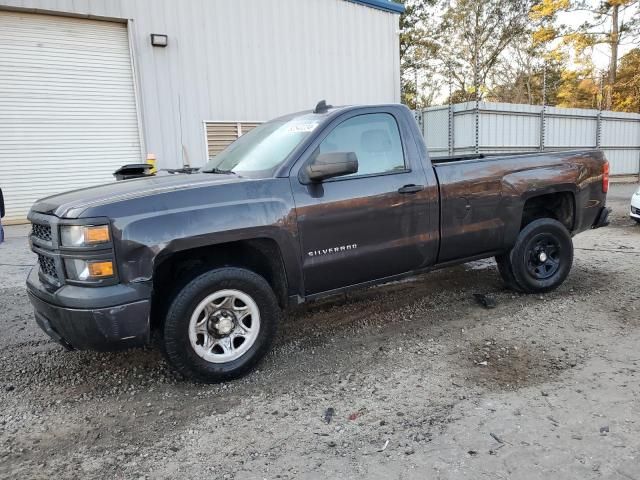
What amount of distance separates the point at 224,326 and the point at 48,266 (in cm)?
124

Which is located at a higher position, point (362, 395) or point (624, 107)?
point (624, 107)

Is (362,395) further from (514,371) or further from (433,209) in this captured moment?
(433,209)

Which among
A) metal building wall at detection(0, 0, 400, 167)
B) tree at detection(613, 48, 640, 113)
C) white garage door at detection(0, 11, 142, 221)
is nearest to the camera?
white garage door at detection(0, 11, 142, 221)

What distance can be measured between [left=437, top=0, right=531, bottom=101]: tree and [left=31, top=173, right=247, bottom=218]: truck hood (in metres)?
30.4

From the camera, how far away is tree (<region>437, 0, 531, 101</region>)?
29.5 meters

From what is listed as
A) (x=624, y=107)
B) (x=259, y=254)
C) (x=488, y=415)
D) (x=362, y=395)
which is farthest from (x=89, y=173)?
(x=624, y=107)

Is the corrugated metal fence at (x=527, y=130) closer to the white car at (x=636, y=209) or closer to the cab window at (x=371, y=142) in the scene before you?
the white car at (x=636, y=209)

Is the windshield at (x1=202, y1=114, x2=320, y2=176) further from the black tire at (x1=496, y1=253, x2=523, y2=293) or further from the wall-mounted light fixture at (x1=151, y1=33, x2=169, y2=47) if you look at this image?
the wall-mounted light fixture at (x1=151, y1=33, x2=169, y2=47)

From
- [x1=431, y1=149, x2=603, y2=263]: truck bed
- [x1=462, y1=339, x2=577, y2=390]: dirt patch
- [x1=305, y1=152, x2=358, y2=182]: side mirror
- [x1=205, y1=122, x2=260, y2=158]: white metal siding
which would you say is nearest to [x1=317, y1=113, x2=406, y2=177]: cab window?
[x1=305, y1=152, x2=358, y2=182]: side mirror

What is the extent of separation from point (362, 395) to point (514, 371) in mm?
1123

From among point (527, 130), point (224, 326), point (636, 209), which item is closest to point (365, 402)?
point (224, 326)

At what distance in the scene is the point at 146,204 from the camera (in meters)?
3.03

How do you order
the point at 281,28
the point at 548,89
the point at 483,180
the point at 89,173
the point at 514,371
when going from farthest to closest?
1. the point at 548,89
2. the point at 281,28
3. the point at 89,173
4. the point at 483,180
5. the point at 514,371

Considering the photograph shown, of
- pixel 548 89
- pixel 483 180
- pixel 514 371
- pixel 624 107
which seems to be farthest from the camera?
pixel 548 89
